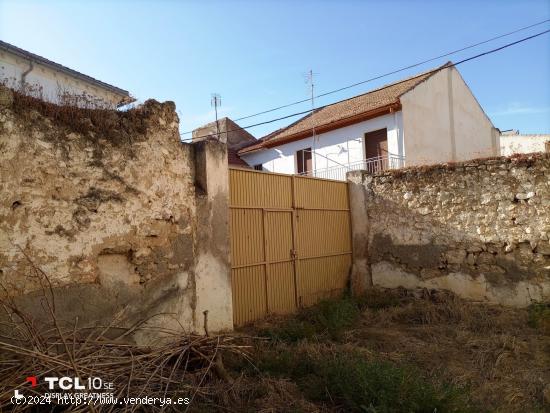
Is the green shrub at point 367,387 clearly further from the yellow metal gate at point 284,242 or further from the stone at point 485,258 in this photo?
the stone at point 485,258

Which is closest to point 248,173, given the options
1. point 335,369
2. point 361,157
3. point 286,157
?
point 335,369

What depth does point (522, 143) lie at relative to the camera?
80.1 ft

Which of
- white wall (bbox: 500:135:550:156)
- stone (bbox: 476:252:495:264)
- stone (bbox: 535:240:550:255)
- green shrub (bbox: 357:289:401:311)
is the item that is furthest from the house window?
white wall (bbox: 500:135:550:156)

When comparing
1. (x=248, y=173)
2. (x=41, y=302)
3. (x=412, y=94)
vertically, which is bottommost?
(x=41, y=302)

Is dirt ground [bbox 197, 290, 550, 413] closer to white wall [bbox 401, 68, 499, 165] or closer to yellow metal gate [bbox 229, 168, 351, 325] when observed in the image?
yellow metal gate [bbox 229, 168, 351, 325]

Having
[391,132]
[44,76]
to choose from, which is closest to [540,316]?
[391,132]

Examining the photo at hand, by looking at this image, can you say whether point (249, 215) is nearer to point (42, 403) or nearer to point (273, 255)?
point (273, 255)

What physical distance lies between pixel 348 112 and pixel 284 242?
11355mm

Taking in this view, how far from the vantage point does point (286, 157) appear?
1962 centimetres

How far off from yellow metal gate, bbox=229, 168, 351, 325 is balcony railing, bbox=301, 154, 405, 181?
595 centimetres

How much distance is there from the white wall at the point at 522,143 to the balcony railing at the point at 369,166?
11870 millimetres

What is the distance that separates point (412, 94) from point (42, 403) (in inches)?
601

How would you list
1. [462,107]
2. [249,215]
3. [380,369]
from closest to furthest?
[380,369] < [249,215] < [462,107]

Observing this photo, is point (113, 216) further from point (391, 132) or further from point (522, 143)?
point (522, 143)
